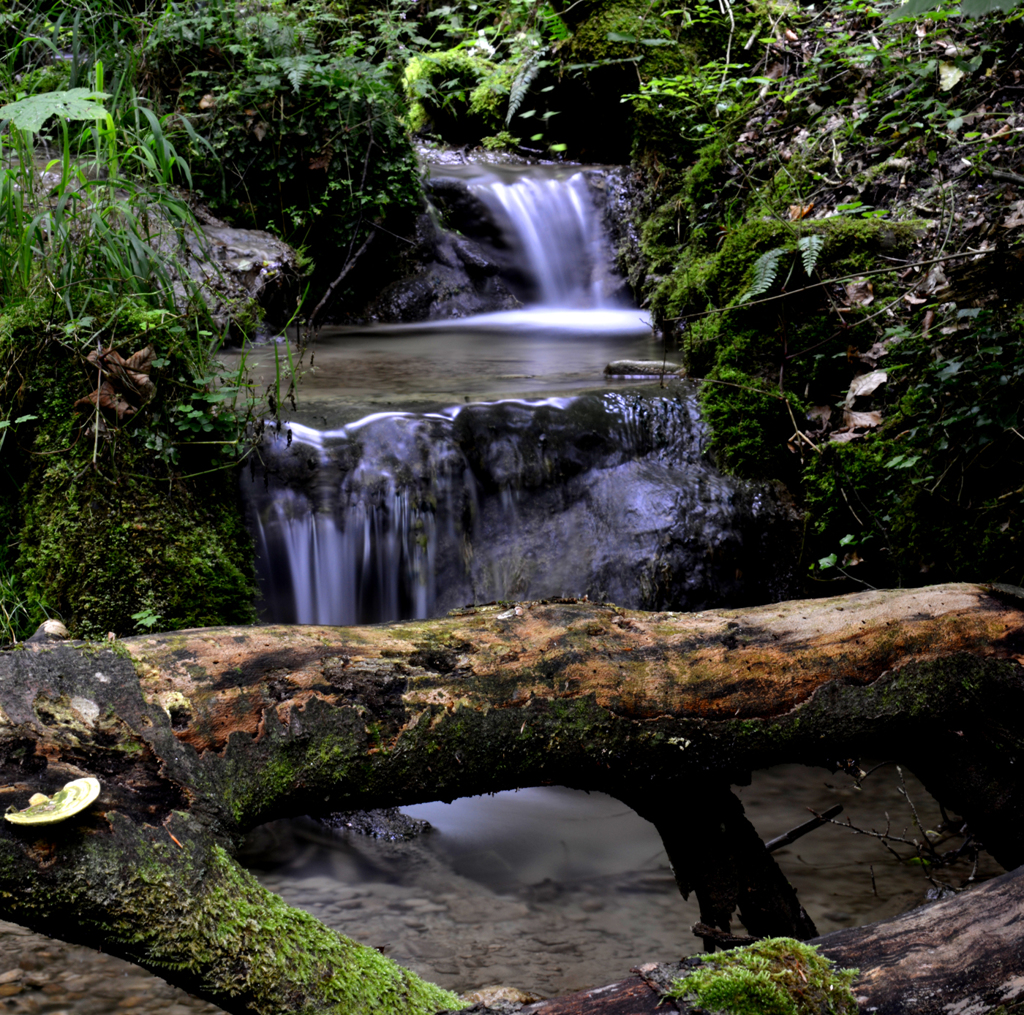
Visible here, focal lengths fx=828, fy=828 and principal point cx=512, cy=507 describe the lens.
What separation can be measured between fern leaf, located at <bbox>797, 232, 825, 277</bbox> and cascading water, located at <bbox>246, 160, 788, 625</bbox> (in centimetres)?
93

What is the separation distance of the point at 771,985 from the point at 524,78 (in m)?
10.4

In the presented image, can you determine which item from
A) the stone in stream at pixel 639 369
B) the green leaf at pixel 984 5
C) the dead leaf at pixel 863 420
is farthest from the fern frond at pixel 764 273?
the green leaf at pixel 984 5

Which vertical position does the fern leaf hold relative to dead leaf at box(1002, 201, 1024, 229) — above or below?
below

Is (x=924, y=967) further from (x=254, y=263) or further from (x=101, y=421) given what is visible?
(x=254, y=263)

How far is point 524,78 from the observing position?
391 inches

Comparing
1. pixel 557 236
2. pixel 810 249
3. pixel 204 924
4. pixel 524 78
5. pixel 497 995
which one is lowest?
pixel 497 995

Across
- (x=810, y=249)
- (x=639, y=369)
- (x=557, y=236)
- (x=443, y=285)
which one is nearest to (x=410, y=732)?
Result: (x=810, y=249)

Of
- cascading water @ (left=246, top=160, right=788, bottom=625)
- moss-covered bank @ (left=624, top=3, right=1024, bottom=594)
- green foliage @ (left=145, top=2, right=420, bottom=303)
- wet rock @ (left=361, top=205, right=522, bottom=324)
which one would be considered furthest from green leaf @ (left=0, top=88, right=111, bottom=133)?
wet rock @ (left=361, top=205, right=522, bottom=324)

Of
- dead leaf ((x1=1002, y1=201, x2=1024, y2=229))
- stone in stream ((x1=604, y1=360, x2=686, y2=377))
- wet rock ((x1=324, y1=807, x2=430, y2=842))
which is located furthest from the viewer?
Result: stone in stream ((x1=604, y1=360, x2=686, y2=377))

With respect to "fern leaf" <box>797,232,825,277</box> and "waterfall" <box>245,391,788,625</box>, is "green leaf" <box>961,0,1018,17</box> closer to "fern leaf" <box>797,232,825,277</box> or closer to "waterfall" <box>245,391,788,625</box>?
"fern leaf" <box>797,232,825,277</box>

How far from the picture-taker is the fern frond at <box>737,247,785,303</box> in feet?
14.0

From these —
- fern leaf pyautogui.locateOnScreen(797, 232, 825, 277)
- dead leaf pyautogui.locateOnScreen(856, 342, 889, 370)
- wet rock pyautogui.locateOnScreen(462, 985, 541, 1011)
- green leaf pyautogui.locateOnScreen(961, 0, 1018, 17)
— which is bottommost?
wet rock pyautogui.locateOnScreen(462, 985, 541, 1011)

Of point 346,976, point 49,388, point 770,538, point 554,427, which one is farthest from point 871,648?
point 49,388

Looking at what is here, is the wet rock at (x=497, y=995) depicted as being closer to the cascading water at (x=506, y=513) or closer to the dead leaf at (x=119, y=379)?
the cascading water at (x=506, y=513)
